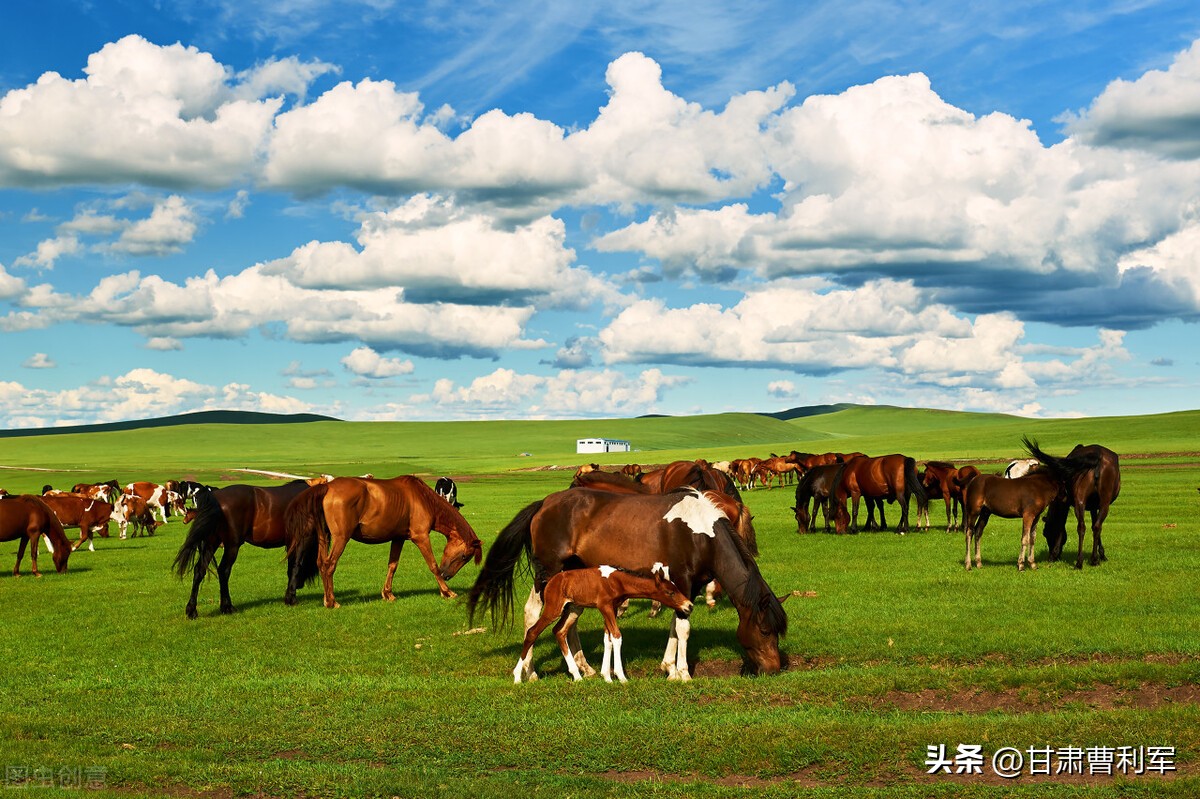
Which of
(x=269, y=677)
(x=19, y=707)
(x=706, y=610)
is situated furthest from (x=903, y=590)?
(x=19, y=707)

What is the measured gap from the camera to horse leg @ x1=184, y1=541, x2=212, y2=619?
58.3 ft

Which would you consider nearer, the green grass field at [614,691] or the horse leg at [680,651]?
the green grass field at [614,691]

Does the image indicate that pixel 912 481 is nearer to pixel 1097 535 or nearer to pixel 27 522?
pixel 1097 535

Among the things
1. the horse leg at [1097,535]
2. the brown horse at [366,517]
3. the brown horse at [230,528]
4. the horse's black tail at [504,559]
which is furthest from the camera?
the horse leg at [1097,535]

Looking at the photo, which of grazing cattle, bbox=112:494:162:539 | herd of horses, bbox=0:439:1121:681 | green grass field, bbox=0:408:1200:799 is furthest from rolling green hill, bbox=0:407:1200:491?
green grass field, bbox=0:408:1200:799

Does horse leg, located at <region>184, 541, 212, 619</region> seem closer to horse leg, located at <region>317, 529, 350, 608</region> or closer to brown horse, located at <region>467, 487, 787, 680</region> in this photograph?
horse leg, located at <region>317, 529, 350, 608</region>

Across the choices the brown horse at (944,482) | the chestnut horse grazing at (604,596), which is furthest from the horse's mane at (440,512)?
the brown horse at (944,482)

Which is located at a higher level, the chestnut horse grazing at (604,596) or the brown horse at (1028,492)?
the brown horse at (1028,492)

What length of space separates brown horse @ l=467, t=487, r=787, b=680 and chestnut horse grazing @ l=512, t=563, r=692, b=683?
291 millimetres

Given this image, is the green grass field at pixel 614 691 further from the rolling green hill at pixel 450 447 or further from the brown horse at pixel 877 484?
the rolling green hill at pixel 450 447

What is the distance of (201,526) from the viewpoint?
18062mm

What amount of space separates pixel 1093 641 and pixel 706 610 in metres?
6.06

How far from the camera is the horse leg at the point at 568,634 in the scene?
472 inches

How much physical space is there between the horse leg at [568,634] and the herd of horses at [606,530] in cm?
2
